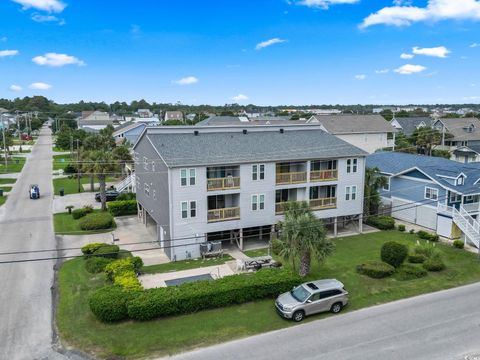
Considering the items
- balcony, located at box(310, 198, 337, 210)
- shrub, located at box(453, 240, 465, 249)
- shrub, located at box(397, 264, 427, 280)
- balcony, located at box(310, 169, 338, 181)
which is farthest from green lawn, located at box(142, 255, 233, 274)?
shrub, located at box(453, 240, 465, 249)

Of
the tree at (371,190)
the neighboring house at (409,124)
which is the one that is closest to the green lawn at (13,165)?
the tree at (371,190)

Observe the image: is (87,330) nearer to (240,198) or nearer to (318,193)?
(240,198)

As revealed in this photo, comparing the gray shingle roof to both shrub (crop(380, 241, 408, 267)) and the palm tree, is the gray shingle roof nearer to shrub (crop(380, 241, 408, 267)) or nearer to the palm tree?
shrub (crop(380, 241, 408, 267))

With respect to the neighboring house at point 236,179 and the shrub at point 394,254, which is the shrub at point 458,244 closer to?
the shrub at point 394,254

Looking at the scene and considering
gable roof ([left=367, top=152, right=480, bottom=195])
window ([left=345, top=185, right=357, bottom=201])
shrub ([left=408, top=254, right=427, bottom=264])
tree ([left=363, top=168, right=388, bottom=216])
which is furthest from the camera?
tree ([left=363, top=168, right=388, bottom=216])

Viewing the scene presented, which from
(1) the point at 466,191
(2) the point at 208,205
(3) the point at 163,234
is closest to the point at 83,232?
(3) the point at 163,234
